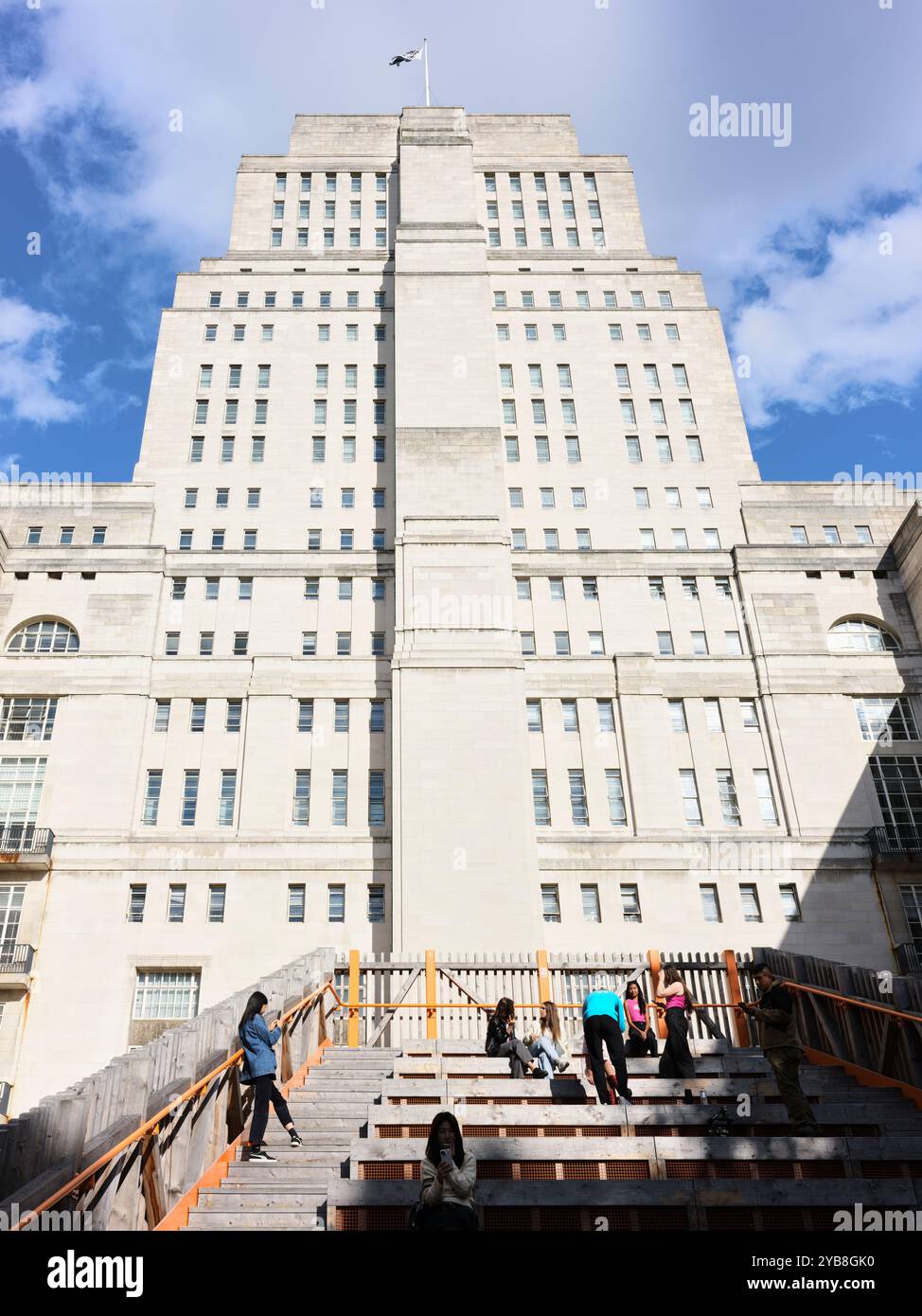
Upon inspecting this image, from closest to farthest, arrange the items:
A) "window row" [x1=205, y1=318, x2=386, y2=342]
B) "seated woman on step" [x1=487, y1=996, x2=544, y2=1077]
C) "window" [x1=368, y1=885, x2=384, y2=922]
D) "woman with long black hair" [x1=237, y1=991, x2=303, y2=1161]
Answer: "woman with long black hair" [x1=237, y1=991, x2=303, y2=1161] < "seated woman on step" [x1=487, y1=996, x2=544, y2=1077] < "window" [x1=368, y1=885, x2=384, y2=922] < "window row" [x1=205, y1=318, x2=386, y2=342]

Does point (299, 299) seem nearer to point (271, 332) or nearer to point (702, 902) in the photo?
point (271, 332)

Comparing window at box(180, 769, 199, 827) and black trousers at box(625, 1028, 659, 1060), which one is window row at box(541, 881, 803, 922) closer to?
window at box(180, 769, 199, 827)

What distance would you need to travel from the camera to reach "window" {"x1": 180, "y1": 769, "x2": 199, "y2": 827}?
1470 inches

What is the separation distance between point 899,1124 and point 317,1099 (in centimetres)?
853

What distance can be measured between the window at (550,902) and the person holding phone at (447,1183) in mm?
27880

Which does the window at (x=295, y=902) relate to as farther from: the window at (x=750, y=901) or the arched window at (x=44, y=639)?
the window at (x=750, y=901)

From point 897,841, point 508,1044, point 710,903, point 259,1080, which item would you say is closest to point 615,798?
point 710,903

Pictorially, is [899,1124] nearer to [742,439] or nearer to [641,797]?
[641,797]

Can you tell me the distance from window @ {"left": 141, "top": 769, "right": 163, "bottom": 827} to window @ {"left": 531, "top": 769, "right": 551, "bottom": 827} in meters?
15.7

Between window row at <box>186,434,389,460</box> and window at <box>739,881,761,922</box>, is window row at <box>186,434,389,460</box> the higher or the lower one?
the higher one

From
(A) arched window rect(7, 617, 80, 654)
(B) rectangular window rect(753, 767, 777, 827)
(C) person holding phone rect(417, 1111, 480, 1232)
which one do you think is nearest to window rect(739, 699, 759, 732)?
(B) rectangular window rect(753, 767, 777, 827)

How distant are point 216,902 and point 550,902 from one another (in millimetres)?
13318

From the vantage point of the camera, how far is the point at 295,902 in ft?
118

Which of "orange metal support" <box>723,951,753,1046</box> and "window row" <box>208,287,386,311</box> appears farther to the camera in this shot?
"window row" <box>208,287,386,311</box>
